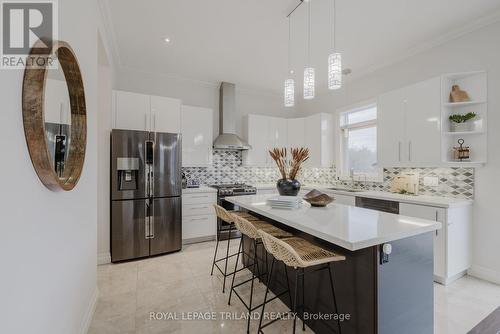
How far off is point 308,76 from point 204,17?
1.36 metres

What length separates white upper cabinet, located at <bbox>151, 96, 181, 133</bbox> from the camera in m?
3.63

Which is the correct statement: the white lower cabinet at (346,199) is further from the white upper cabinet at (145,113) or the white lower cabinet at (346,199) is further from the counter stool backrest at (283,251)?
the white upper cabinet at (145,113)

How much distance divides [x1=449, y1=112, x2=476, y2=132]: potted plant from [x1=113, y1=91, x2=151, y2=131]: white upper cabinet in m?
4.14

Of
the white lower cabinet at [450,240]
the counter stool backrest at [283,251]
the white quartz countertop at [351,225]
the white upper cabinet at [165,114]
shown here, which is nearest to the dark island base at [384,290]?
the white quartz countertop at [351,225]

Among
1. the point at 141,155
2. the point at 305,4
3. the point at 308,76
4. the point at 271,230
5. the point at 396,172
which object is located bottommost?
the point at 271,230

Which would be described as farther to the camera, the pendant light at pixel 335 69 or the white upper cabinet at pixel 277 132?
the white upper cabinet at pixel 277 132

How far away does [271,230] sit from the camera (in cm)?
216

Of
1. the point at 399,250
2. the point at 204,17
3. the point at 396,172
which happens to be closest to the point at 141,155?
the point at 204,17

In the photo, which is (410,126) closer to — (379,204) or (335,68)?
(379,204)

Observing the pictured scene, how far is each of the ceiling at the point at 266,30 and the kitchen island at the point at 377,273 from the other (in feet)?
7.11

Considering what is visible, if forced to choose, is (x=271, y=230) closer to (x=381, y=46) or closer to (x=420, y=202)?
(x=420, y=202)

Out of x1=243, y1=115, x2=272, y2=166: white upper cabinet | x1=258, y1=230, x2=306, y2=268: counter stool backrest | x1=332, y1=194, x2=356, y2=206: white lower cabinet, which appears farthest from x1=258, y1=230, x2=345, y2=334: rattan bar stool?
x1=243, y1=115, x2=272, y2=166: white upper cabinet

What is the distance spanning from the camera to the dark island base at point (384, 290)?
1.44m

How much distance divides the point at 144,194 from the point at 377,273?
2.94 meters
